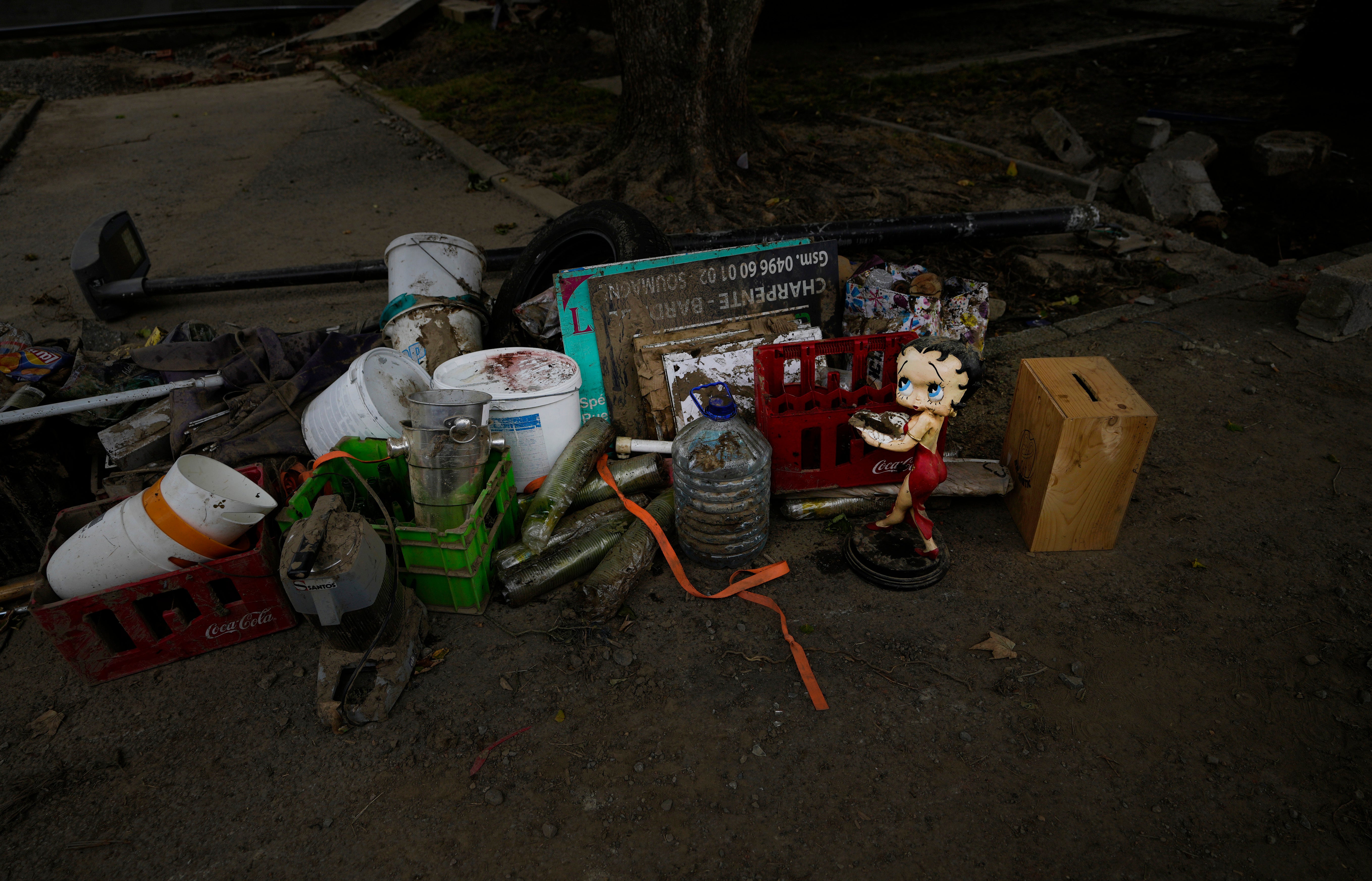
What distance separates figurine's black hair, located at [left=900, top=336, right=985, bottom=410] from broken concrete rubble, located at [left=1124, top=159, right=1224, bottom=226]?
4.75 meters

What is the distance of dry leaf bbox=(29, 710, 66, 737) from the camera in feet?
8.20

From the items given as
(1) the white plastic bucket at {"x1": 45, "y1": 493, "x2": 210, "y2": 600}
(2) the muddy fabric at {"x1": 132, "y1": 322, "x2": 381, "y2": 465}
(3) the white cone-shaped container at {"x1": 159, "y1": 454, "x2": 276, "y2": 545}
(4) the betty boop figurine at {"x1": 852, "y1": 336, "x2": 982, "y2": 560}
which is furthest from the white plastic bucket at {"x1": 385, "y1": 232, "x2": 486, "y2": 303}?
(4) the betty boop figurine at {"x1": 852, "y1": 336, "x2": 982, "y2": 560}

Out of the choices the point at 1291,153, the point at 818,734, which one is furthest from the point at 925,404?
the point at 1291,153

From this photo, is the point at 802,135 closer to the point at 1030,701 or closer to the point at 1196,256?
the point at 1196,256

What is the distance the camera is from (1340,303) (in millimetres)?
4234

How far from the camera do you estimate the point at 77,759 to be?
7.88 ft

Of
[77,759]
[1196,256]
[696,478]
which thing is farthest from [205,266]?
[1196,256]

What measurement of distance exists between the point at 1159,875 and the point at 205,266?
283 inches

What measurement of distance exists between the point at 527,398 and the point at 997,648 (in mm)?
2084

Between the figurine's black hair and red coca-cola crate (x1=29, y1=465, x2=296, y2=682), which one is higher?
the figurine's black hair

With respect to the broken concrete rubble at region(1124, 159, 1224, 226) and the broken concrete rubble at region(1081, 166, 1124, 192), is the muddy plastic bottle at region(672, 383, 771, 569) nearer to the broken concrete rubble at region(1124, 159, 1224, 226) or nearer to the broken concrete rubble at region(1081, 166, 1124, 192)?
the broken concrete rubble at region(1124, 159, 1224, 226)

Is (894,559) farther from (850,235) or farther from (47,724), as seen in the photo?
(47,724)

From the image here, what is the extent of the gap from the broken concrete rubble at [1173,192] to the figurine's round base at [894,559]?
4868 mm

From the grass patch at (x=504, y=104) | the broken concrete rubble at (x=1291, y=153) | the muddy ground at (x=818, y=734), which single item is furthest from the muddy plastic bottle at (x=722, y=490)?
the broken concrete rubble at (x=1291, y=153)
